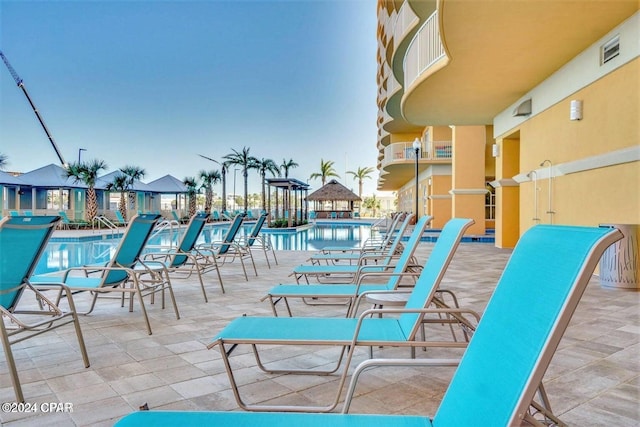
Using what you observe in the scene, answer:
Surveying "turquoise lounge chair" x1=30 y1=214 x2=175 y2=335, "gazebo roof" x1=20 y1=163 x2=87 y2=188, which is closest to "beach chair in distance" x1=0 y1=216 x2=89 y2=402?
"turquoise lounge chair" x1=30 y1=214 x2=175 y2=335

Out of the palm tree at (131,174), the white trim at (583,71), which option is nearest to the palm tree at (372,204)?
the palm tree at (131,174)

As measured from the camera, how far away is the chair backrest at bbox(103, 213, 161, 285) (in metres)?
4.25

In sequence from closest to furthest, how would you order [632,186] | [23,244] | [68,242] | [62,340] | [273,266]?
[23,244], [62,340], [632,186], [273,266], [68,242]

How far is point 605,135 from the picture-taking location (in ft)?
21.5

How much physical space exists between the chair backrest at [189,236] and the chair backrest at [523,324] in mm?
5011

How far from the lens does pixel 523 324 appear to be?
3.84ft

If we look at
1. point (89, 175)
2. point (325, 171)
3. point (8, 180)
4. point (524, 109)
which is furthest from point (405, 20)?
point (325, 171)

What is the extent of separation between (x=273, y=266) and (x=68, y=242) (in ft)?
39.1

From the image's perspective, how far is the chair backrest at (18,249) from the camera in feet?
8.78

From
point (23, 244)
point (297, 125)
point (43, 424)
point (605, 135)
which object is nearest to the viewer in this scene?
point (43, 424)

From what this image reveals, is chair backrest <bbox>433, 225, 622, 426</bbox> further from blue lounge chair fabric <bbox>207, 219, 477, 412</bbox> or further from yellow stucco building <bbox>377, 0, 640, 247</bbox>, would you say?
yellow stucco building <bbox>377, 0, 640, 247</bbox>

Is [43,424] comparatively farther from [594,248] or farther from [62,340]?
[594,248]

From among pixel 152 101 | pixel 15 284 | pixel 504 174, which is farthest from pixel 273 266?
pixel 152 101

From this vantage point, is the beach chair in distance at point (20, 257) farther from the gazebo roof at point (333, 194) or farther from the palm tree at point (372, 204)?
the palm tree at point (372, 204)
